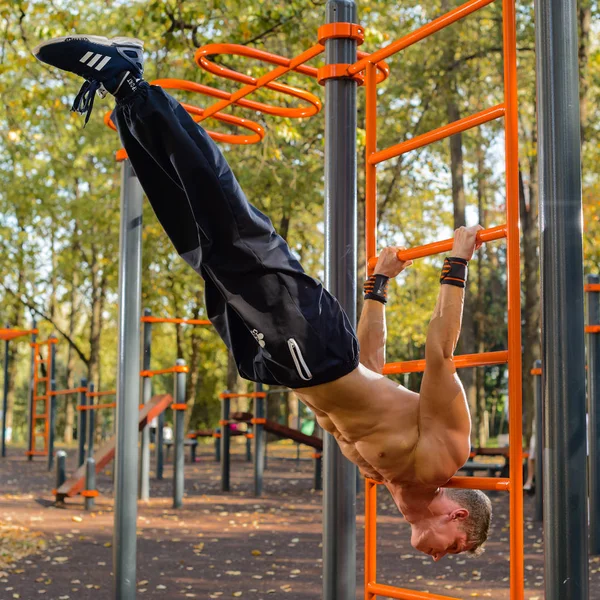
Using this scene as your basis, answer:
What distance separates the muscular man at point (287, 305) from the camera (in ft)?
10.3

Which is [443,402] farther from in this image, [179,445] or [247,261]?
[179,445]

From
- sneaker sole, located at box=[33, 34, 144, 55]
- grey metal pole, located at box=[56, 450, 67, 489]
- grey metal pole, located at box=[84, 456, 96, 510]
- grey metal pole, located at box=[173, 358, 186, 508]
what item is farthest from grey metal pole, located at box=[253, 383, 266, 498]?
sneaker sole, located at box=[33, 34, 144, 55]

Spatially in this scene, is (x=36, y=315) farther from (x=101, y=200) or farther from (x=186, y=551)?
(x=186, y=551)

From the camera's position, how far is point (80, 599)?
19.2 ft

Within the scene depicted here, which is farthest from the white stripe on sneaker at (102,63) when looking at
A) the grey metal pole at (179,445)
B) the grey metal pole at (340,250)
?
the grey metal pole at (179,445)

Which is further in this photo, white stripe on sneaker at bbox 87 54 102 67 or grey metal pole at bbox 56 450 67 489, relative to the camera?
grey metal pole at bbox 56 450 67 489

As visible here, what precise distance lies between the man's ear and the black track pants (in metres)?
0.74

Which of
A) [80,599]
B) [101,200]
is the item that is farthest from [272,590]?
[101,200]

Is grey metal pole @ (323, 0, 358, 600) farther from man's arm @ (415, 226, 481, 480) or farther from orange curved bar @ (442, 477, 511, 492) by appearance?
man's arm @ (415, 226, 481, 480)

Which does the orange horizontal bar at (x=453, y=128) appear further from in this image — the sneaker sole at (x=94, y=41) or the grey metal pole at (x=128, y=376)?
the grey metal pole at (x=128, y=376)

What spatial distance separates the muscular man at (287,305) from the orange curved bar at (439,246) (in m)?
0.05

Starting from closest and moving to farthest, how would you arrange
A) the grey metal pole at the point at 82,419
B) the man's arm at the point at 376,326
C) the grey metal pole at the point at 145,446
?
the man's arm at the point at 376,326 → the grey metal pole at the point at 145,446 → the grey metal pole at the point at 82,419

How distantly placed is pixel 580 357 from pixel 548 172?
2.00 ft

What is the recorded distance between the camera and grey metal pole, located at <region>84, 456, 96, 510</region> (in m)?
9.98
